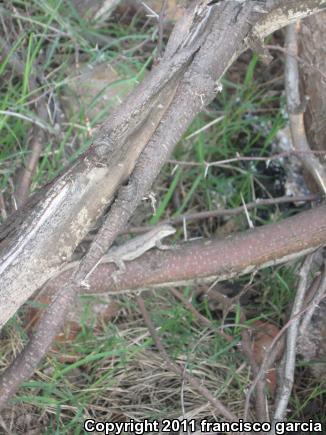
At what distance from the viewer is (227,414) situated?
5.74ft

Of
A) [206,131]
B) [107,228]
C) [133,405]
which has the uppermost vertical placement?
[107,228]

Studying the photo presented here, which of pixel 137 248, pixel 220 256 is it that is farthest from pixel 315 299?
pixel 137 248

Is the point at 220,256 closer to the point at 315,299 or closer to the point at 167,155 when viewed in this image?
the point at 315,299

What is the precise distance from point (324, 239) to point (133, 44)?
4.03ft

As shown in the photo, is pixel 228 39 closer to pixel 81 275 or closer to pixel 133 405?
pixel 81 275

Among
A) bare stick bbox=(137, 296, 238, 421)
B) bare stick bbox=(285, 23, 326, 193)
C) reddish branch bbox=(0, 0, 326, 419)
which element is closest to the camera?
reddish branch bbox=(0, 0, 326, 419)

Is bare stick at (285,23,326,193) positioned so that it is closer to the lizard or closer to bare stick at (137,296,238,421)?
the lizard

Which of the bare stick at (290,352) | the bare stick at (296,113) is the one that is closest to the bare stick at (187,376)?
the bare stick at (290,352)

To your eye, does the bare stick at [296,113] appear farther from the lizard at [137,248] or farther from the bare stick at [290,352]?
the lizard at [137,248]

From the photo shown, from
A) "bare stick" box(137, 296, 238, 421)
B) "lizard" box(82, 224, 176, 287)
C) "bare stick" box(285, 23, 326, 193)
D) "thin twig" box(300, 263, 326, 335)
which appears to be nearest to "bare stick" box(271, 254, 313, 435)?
"thin twig" box(300, 263, 326, 335)

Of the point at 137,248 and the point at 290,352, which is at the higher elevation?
the point at 137,248

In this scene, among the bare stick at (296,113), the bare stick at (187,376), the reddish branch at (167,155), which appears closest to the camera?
the reddish branch at (167,155)

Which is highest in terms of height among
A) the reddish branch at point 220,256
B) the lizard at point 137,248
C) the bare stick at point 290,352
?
the lizard at point 137,248

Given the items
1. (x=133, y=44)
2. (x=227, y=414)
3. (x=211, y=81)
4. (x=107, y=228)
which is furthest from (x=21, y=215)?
(x=133, y=44)
